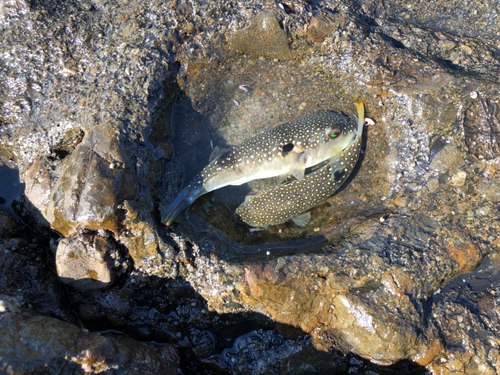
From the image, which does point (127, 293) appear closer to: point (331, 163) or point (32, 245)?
point (32, 245)

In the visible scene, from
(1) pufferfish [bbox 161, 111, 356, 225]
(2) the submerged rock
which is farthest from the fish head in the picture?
(2) the submerged rock

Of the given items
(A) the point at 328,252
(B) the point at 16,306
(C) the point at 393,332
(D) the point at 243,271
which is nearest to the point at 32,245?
(B) the point at 16,306

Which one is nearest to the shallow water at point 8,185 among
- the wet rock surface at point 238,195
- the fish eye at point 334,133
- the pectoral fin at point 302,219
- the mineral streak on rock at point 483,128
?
the wet rock surface at point 238,195

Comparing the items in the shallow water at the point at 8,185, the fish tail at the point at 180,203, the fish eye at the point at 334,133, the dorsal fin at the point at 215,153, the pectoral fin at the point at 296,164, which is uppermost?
the shallow water at the point at 8,185

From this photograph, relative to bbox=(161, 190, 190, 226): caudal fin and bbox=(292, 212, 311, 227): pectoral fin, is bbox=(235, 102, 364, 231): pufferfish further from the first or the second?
bbox=(161, 190, 190, 226): caudal fin

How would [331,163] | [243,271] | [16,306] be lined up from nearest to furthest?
[16,306] < [243,271] < [331,163]

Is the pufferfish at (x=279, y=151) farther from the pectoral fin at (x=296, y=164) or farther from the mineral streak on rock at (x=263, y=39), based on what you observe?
the mineral streak on rock at (x=263, y=39)
